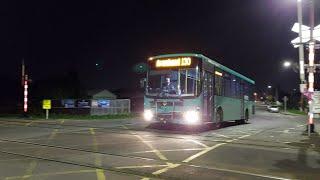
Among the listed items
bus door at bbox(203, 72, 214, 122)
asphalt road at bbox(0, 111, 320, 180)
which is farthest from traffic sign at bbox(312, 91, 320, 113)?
bus door at bbox(203, 72, 214, 122)

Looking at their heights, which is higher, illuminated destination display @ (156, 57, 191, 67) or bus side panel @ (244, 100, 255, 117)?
illuminated destination display @ (156, 57, 191, 67)

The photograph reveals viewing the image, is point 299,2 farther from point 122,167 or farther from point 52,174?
point 52,174

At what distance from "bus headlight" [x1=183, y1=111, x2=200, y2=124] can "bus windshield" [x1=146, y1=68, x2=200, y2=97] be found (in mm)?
820

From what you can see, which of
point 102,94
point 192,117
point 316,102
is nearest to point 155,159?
point 192,117

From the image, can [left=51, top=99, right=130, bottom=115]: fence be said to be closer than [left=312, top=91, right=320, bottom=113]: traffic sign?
No

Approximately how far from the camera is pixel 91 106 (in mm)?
45375

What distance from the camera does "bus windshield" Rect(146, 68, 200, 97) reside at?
69.6 ft

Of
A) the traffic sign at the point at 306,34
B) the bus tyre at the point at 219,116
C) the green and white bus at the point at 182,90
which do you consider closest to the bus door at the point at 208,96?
the green and white bus at the point at 182,90

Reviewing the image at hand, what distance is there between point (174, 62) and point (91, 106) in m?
24.8

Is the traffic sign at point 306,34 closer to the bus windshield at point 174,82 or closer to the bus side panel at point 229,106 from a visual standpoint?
the bus windshield at point 174,82

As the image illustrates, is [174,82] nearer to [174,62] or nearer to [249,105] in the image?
[174,62]

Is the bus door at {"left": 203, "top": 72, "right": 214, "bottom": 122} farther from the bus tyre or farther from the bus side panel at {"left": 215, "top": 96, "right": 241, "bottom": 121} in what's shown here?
the bus tyre

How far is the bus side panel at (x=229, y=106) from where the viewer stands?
24411mm

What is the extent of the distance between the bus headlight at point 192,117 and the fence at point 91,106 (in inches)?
989
